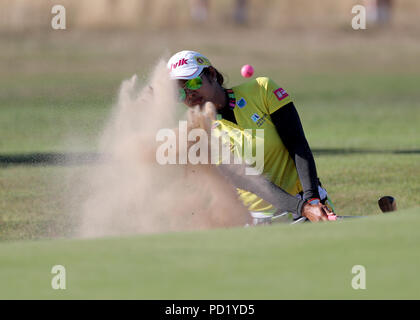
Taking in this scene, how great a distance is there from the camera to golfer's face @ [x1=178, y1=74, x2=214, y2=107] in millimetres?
6641

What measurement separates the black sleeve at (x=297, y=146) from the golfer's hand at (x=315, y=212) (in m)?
0.10

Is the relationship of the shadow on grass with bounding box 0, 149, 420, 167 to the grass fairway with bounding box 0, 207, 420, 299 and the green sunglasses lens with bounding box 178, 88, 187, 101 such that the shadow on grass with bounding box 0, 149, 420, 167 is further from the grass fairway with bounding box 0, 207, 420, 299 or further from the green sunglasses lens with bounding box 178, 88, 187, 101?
the grass fairway with bounding box 0, 207, 420, 299

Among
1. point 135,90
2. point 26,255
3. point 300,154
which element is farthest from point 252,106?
point 26,255

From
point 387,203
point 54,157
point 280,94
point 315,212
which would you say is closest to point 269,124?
point 280,94

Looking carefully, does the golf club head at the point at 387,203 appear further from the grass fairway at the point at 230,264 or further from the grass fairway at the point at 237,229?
the grass fairway at the point at 230,264

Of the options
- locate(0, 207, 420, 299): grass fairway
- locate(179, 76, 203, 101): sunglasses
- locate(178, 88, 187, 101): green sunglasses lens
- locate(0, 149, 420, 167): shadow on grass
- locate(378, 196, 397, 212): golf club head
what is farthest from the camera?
locate(0, 149, 420, 167): shadow on grass

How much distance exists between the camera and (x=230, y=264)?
458 centimetres

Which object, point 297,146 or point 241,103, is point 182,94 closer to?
point 241,103

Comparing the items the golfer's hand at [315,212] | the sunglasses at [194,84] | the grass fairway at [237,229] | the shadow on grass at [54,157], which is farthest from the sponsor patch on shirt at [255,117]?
the shadow on grass at [54,157]

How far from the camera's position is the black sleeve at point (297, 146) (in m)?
6.63

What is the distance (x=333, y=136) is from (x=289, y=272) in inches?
464

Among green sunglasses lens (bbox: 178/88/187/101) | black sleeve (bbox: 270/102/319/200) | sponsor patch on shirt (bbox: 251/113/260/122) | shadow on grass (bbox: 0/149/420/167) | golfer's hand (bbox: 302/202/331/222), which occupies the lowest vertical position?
golfer's hand (bbox: 302/202/331/222)

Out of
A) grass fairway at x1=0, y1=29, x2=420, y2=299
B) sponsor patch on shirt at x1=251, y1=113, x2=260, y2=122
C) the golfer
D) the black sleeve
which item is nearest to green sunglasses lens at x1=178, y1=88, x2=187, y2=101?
the golfer

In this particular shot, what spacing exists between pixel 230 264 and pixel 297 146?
89.6 inches
